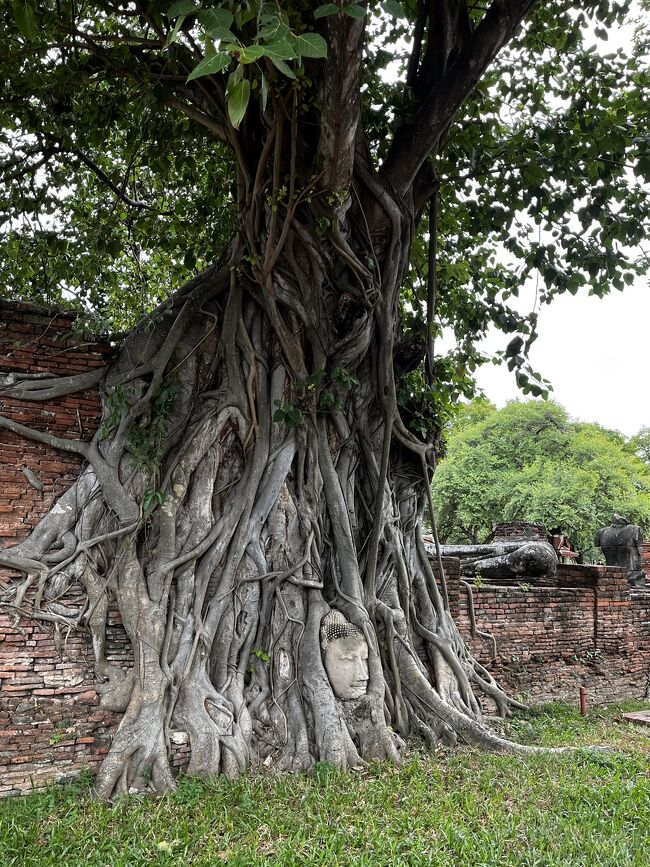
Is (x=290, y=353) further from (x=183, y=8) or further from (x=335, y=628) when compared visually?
(x=183, y=8)

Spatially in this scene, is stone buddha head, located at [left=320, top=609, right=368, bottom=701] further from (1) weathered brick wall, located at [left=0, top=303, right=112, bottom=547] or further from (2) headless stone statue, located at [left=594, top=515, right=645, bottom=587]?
(2) headless stone statue, located at [left=594, top=515, right=645, bottom=587]

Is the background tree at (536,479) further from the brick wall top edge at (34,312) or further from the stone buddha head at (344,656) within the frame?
the brick wall top edge at (34,312)

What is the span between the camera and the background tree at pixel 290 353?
4523 mm

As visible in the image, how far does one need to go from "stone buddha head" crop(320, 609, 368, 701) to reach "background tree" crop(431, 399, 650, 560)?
14.2 meters

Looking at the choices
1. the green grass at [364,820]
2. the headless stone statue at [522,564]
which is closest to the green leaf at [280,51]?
the green grass at [364,820]

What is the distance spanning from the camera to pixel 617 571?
27.8ft

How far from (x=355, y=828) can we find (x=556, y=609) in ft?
15.3

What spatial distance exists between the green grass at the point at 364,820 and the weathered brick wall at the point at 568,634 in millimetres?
2398

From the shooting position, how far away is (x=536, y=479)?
20812 millimetres

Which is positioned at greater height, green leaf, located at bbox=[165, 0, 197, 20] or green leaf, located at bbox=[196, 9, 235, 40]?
green leaf, located at bbox=[165, 0, 197, 20]

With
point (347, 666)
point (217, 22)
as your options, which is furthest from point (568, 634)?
point (217, 22)

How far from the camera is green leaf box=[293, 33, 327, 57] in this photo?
2.22 metres

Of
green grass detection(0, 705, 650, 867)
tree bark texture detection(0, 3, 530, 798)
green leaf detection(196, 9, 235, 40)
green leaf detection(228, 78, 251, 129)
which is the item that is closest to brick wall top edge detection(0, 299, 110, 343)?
tree bark texture detection(0, 3, 530, 798)

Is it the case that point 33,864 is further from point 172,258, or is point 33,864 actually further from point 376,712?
point 172,258
